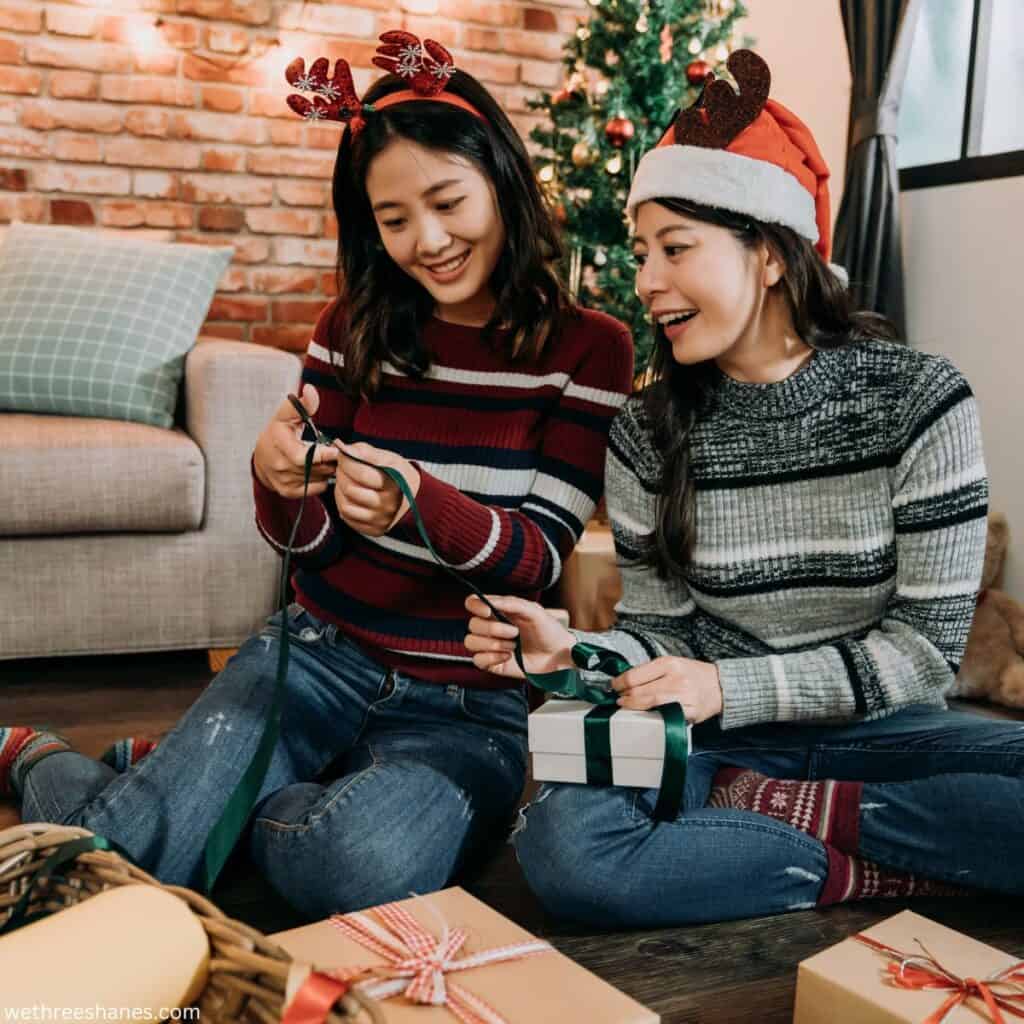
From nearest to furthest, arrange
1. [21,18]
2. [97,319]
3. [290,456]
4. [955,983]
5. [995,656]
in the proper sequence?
[955,983]
[290,456]
[995,656]
[97,319]
[21,18]

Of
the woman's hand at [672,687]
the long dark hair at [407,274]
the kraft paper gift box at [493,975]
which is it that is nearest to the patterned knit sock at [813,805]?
the woman's hand at [672,687]

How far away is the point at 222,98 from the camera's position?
3084 millimetres

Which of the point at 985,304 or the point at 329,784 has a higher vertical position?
the point at 985,304

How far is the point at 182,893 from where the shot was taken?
2.41 feet

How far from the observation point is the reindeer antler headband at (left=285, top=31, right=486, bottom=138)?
134cm

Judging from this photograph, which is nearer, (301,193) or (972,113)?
(972,113)

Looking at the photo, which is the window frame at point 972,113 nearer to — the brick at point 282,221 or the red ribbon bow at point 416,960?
the brick at point 282,221

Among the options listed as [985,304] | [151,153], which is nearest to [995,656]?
[985,304]

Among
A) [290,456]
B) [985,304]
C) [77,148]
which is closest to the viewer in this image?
[290,456]

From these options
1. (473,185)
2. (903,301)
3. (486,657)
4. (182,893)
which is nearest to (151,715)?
(486,657)

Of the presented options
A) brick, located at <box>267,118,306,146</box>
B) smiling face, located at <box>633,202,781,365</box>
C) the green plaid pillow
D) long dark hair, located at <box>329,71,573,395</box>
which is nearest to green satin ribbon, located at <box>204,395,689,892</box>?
long dark hair, located at <box>329,71,573,395</box>

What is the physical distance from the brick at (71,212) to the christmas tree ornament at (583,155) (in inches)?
51.2

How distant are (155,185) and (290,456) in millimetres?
→ 2092

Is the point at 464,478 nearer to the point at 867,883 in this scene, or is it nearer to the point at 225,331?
the point at 867,883
